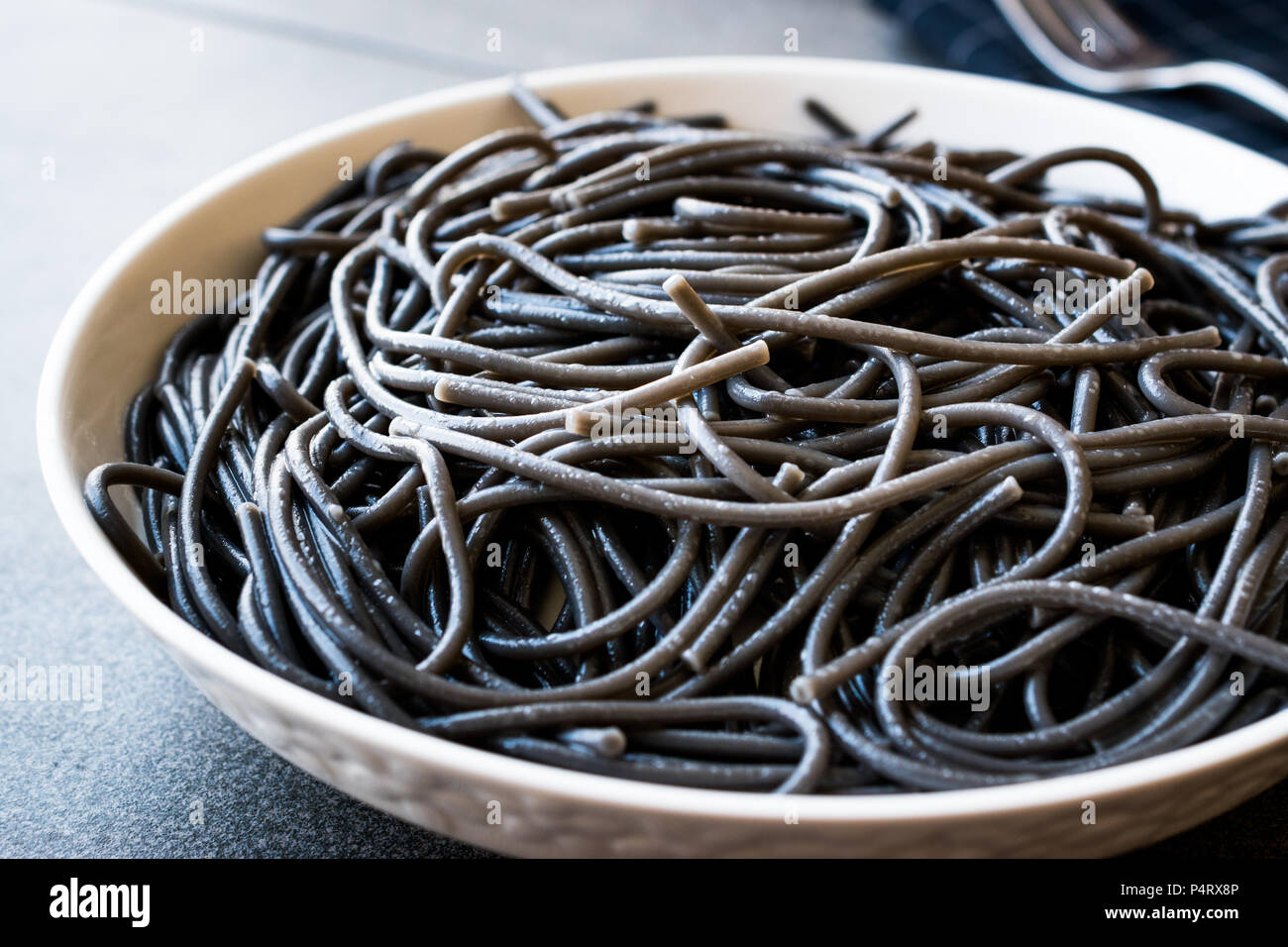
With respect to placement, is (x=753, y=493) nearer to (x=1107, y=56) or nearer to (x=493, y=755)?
(x=493, y=755)

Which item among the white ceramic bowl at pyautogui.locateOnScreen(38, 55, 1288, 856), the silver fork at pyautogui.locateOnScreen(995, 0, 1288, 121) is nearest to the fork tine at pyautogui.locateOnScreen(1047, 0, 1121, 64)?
the silver fork at pyautogui.locateOnScreen(995, 0, 1288, 121)

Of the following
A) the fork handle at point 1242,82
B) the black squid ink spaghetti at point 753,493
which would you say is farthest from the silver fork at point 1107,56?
the black squid ink spaghetti at point 753,493

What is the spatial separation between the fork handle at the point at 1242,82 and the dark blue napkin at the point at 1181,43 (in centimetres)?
3

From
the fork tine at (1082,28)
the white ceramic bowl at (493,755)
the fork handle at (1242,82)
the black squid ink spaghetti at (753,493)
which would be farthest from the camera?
the fork tine at (1082,28)

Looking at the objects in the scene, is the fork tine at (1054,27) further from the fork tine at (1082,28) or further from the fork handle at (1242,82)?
the fork handle at (1242,82)

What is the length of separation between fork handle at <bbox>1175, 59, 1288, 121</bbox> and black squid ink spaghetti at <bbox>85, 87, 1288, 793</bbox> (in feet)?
2.18

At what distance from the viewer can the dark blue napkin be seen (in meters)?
1.56

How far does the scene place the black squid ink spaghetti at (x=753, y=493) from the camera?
2.28 ft

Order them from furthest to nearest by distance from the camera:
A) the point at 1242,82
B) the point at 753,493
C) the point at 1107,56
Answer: the point at 1107,56 → the point at 1242,82 → the point at 753,493

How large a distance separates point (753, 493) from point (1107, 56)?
4.22 ft

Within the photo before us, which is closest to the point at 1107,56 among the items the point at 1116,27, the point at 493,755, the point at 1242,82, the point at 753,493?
the point at 1116,27

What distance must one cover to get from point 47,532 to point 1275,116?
165cm

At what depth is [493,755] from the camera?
2.04 ft

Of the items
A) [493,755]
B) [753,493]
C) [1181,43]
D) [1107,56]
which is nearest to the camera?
[493,755]
